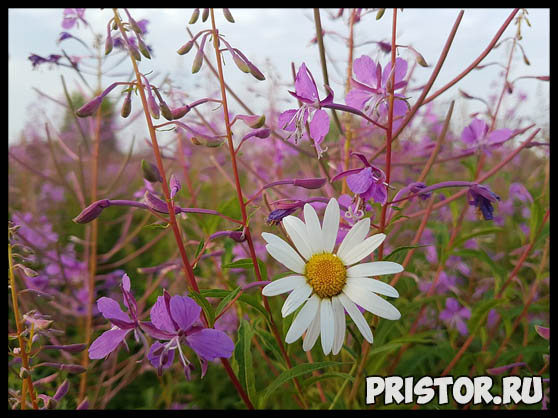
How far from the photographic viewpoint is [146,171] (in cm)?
71

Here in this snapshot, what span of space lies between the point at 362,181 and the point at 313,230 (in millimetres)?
116

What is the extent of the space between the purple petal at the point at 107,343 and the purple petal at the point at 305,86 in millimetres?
488

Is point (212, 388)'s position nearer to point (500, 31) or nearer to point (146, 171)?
point (146, 171)

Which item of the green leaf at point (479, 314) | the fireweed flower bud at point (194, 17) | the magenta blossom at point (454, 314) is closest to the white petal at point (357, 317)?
the fireweed flower bud at point (194, 17)

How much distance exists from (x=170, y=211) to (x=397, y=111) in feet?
1.58

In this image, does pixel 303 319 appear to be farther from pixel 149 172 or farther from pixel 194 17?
pixel 194 17

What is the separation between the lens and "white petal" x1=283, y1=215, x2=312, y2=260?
2.48 ft

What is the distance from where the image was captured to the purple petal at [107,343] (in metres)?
0.72

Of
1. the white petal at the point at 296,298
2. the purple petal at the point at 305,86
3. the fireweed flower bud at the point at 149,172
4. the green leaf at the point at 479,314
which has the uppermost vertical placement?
the purple petal at the point at 305,86

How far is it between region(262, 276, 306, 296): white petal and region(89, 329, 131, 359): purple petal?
0.77 feet

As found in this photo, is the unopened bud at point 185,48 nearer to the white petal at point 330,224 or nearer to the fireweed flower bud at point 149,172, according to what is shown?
the fireweed flower bud at point 149,172

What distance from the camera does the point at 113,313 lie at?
71 cm

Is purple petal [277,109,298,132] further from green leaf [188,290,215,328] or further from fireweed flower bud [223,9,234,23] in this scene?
green leaf [188,290,215,328]
